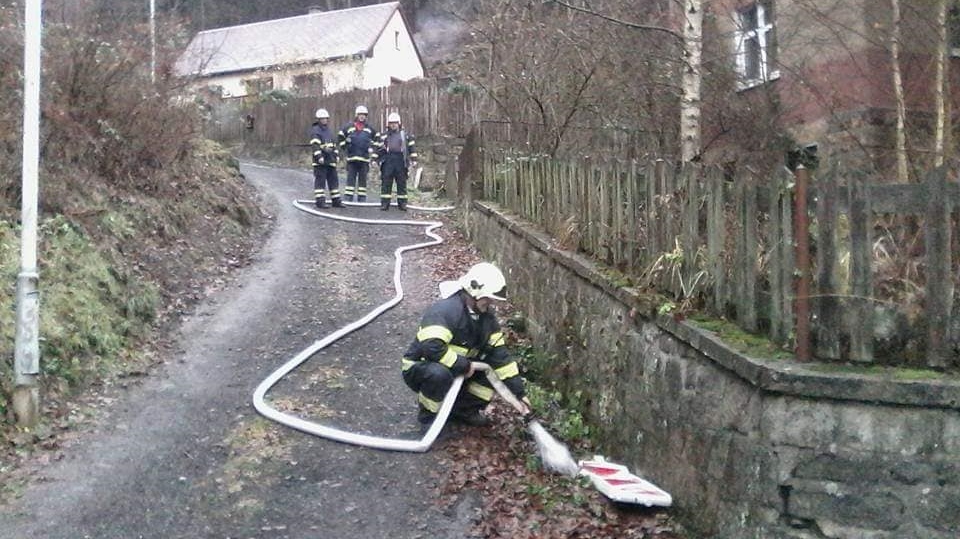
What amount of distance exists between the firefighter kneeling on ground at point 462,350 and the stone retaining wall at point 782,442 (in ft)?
3.34

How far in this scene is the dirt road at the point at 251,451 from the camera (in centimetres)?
599

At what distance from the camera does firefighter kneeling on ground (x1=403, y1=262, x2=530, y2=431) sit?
23.5ft

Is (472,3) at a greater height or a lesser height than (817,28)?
greater

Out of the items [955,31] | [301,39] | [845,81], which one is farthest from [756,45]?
[301,39]

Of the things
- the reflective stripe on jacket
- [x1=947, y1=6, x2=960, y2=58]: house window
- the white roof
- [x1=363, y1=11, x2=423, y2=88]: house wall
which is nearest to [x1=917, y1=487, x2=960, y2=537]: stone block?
[x1=947, y1=6, x2=960, y2=58]: house window

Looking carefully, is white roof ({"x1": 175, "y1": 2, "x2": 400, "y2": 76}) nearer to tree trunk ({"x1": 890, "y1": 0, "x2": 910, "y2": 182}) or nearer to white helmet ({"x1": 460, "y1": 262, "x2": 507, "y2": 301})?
tree trunk ({"x1": 890, "y1": 0, "x2": 910, "y2": 182})

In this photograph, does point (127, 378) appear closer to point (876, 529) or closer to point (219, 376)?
Result: point (219, 376)

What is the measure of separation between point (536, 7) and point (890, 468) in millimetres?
11967

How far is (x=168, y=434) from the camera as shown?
23.9 feet

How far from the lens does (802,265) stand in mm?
5191

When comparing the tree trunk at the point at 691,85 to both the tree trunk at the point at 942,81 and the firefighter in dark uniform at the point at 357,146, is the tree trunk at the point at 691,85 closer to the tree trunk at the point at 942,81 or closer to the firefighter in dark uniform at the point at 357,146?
the tree trunk at the point at 942,81

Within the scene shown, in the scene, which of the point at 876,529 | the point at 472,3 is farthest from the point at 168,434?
the point at 472,3

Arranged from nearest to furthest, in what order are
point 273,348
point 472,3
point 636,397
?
point 636,397
point 273,348
point 472,3

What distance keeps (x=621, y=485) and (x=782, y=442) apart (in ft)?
5.14
